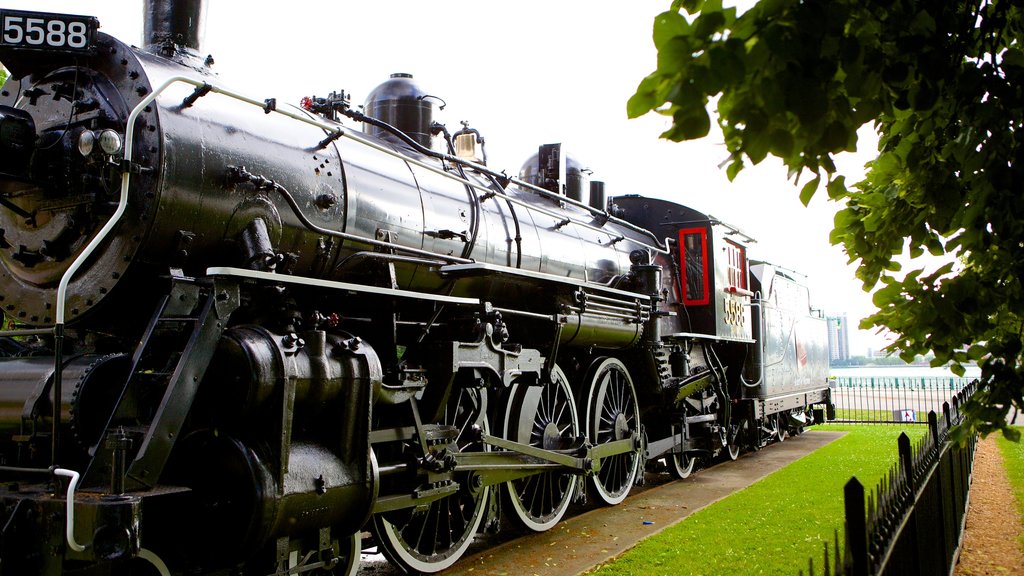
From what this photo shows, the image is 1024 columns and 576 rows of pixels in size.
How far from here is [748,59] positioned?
163 cm

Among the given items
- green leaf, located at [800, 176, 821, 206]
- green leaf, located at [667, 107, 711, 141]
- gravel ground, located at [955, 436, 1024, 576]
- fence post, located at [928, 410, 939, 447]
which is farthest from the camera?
gravel ground, located at [955, 436, 1024, 576]

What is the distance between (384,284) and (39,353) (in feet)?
6.35

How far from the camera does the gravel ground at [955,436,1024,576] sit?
5688mm

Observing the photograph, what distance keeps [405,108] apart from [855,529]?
5125 mm

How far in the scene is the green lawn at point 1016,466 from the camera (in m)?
8.25

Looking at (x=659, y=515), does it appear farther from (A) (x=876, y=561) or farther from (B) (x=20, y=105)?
(B) (x=20, y=105)

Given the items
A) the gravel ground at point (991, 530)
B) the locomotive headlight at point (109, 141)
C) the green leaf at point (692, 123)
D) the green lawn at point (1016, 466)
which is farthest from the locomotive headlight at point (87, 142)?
the green lawn at point (1016, 466)

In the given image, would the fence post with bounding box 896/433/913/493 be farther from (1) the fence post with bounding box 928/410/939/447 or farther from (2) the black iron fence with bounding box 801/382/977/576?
(1) the fence post with bounding box 928/410/939/447

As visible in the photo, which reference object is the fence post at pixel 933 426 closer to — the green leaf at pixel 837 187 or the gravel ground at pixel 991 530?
the gravel ground at pixel 991 530

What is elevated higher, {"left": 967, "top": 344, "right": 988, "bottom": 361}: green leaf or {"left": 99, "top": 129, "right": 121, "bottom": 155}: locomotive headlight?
{"left": 99, "top": 129, "right": 121, "bottom": 155}: locomotive headlight

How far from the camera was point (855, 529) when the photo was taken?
2.35m

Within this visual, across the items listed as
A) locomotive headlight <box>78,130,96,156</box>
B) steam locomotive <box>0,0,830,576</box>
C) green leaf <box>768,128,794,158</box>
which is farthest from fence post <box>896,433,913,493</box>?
locomotive headlight <box>78,130,96,156</box>

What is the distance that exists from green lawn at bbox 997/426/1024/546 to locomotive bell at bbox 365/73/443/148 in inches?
234

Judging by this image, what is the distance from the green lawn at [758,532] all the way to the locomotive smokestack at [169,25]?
4.31 metres
